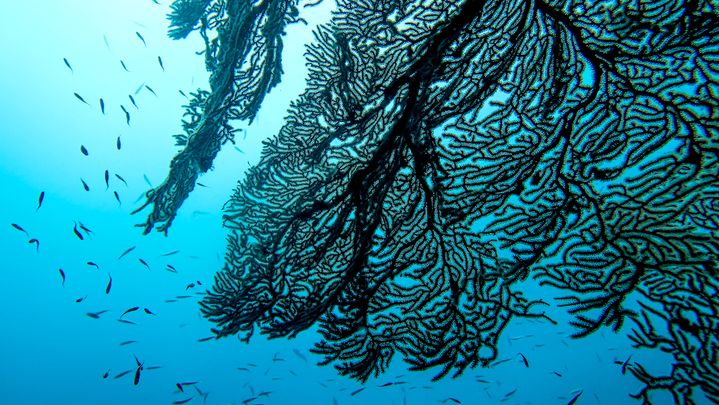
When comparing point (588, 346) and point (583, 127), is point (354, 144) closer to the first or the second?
point (583, 127)

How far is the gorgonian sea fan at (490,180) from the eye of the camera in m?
2.79

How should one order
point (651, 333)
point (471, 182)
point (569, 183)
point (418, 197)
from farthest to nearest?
point (418, 197), point (471, 182), point (569, 183), point (651, 333)

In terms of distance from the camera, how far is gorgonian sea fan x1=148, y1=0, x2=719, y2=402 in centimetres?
279

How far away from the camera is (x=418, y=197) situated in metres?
3.61

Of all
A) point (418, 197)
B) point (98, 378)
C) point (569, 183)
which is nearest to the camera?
point (569, 183)

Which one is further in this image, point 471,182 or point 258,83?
point 258,83

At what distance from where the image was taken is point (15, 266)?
32312mm

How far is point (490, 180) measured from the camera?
3.28m

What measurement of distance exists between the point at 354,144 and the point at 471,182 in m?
1.24

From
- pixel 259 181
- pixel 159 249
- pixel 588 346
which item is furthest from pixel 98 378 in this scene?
pixel 588 346

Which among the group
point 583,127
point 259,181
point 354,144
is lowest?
point 583,127

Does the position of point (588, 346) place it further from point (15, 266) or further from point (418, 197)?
point (15, 266)

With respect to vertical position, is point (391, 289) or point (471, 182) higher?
point (471, 182)

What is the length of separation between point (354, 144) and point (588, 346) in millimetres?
38909
